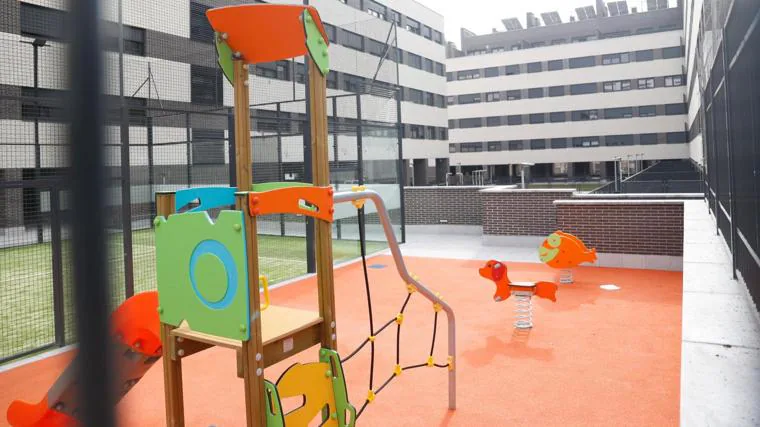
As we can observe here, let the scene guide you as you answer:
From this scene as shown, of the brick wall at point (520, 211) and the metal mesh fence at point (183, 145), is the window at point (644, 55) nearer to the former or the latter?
the metal mesh fence at point (183, 145)

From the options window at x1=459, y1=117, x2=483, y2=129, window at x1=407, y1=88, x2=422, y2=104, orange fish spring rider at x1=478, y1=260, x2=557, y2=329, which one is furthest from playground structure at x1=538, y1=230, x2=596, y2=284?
window at x1=459, y1=117, x2=483, y2=129

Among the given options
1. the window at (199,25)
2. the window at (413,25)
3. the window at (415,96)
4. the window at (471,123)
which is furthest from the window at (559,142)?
the window at (199,25)

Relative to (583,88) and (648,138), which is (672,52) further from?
(583,88)

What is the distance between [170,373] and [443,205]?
43.8 ft

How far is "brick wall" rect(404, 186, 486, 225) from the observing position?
52.6ft

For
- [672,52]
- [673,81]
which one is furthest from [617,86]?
[672,52]

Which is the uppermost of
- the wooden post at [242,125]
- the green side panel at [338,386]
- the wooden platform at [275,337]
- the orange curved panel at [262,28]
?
the orange curved panel at [262,28]

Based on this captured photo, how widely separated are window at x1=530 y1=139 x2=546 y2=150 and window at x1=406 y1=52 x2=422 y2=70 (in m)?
14.5

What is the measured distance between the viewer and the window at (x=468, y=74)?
54.3 m

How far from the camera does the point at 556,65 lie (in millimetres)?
50438

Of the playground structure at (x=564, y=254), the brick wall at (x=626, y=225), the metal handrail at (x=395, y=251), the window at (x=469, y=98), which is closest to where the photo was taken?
the metal handrail at (x=395, y=251)

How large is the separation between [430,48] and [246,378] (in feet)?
140

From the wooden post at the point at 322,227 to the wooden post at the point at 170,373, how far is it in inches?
37.1

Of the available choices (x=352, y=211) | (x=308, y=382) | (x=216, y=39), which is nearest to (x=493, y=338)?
(x=308, y=382)
